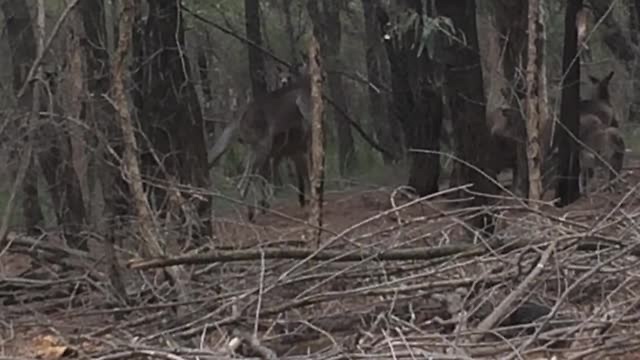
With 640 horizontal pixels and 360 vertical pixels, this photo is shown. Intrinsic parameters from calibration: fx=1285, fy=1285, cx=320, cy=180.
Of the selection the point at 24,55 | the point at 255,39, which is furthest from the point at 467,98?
the point at 255,39

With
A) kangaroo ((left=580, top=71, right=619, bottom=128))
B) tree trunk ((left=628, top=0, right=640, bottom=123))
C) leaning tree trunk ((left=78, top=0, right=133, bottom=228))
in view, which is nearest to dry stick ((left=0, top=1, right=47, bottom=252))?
leaning tree trunk ((left=78, top=0, right=133, bottom=228))

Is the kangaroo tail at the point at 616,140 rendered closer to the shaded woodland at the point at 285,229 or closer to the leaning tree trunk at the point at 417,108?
the shaded woodland at the point at 285,229

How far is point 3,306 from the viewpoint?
301 inches

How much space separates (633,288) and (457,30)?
522 centimetres

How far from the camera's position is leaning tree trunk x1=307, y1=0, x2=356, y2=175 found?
15117 millimetres

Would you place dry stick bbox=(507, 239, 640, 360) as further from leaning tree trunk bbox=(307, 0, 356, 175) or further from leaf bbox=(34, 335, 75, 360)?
leaning tree trunk bbox=(307, 0, 356, 175)

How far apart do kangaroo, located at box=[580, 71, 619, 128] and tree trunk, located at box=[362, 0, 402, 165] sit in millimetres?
2421

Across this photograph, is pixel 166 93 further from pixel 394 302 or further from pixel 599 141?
pixel 599 141

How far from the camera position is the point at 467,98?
35.1ft

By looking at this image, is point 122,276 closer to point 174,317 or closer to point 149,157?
point 174,317

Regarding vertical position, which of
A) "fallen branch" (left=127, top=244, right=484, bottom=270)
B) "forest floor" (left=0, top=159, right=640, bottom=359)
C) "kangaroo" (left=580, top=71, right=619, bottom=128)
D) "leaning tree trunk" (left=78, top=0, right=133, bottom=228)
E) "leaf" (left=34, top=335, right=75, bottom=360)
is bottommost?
"leaf" (left=34, top=335, right=75, bottom=360)

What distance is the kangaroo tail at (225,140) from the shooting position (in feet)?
46.8

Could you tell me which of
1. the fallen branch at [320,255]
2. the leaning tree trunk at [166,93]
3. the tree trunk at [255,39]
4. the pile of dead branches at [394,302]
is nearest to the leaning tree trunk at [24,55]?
the leaning tree trunk at [166,93]

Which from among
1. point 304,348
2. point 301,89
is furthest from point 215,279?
point 301,89
